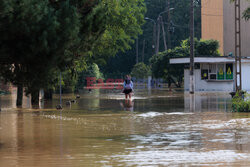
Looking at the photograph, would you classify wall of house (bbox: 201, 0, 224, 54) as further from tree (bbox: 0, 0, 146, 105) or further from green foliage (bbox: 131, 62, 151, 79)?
tree (bbox: 0, 0, 146, 105)

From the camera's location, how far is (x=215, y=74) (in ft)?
187

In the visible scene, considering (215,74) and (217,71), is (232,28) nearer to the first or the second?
(217,71)

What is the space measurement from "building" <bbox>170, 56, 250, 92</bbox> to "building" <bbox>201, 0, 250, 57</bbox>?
1284 centimetres

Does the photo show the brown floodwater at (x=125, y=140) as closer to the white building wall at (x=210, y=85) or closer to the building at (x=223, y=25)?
the white building wall at (x=210, y=85)

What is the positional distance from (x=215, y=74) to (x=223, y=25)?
15067mm

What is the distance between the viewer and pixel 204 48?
6738 cm

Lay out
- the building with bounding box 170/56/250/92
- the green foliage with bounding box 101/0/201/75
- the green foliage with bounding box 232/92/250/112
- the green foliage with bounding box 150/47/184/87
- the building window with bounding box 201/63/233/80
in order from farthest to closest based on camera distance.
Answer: the green foliage with bounding box 101/0/201/75 → the green foliage with bounding box 150/47/184/87 → the building window with bounding box 201/63/233/80 → the building with bounding box 170/56/250/92 → the green foliage with bounding box 232/92/250/112

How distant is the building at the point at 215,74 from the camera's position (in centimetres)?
5594

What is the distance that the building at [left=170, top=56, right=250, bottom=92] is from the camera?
55938 millimetres

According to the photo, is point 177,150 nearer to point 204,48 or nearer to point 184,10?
point 204,48

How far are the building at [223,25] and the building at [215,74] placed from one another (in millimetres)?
12837

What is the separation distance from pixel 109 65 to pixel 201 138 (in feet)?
318

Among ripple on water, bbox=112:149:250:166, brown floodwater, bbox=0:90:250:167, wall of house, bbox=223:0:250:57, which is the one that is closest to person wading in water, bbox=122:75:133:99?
brown floodwater, bbox=0:90:250:167

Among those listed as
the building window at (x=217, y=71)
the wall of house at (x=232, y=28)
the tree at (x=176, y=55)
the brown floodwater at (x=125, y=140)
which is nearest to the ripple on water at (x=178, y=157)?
the brown floodwater at (x=125, y=140)
